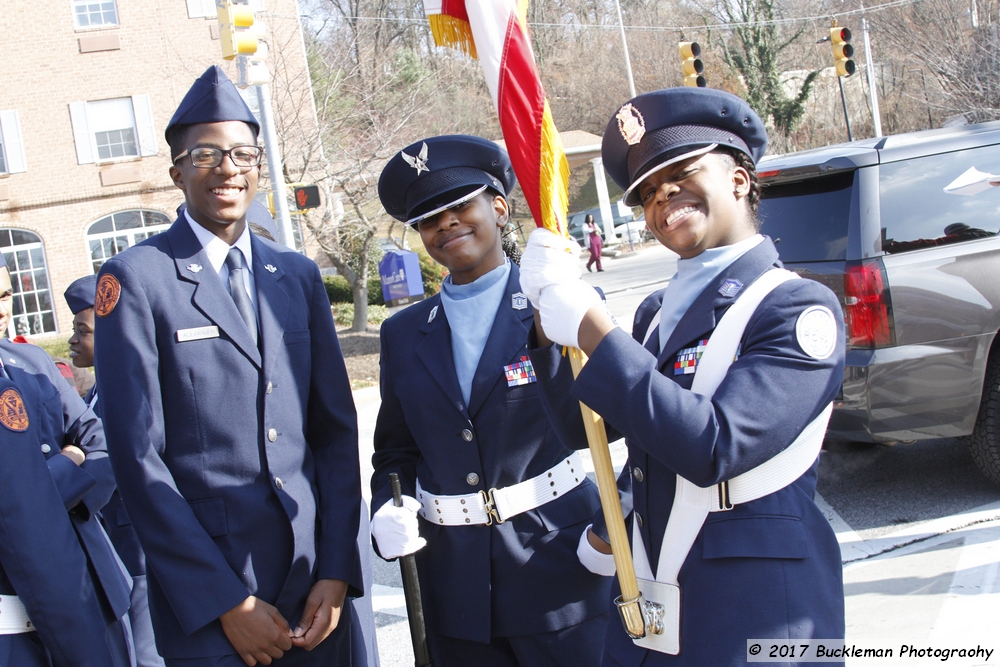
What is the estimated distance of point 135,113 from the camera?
77.2 ft

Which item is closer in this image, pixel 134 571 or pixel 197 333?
pixel 197 333

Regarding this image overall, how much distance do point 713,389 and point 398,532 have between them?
3.32 ft

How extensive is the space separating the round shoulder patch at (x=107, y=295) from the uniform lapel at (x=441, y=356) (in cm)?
87

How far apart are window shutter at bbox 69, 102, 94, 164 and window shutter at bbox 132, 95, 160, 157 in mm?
1399

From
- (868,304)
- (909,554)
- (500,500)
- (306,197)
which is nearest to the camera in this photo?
(500,500)

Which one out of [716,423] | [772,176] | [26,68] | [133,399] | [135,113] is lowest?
[716,423]

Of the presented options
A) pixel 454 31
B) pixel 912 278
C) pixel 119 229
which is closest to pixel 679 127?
pixel 454 31

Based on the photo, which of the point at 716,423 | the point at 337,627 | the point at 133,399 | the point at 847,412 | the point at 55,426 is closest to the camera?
the point at 716,423

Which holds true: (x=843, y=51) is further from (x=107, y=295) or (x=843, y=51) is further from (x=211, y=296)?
(x=107, y=295)

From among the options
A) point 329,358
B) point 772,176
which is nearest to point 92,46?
point 772,176

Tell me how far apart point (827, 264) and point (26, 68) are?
24.3 m

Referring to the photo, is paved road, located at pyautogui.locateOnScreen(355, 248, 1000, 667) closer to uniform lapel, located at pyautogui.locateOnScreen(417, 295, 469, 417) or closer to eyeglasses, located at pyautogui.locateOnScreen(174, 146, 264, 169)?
uniform lapel, located at pyautogui.locateOnScreen(417, 295, 469, 417)

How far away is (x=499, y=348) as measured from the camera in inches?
105

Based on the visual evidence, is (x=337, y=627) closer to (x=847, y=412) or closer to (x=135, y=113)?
(x=847, y=412)
